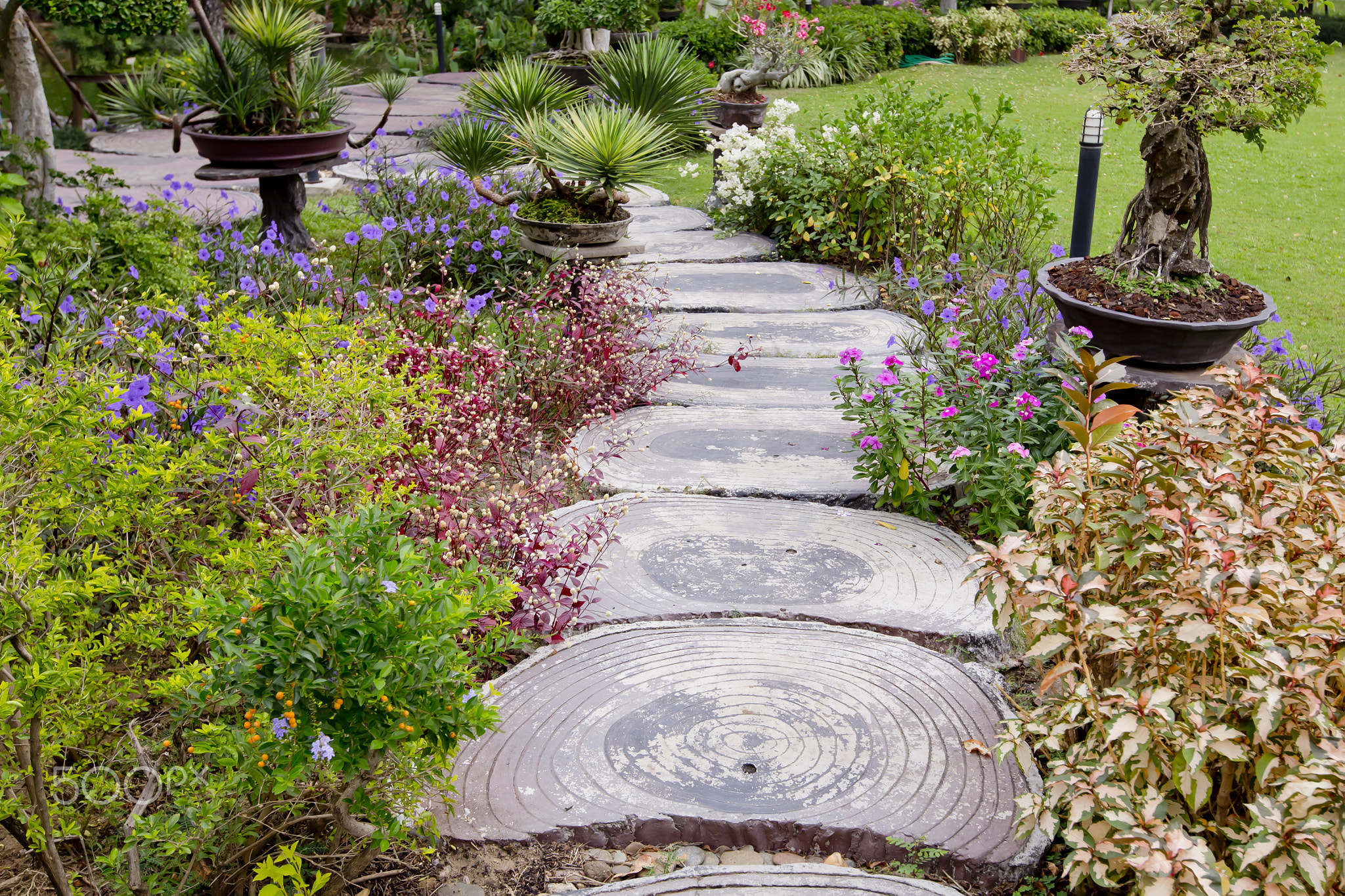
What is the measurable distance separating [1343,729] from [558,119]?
14.4 feet

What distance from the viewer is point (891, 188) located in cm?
605

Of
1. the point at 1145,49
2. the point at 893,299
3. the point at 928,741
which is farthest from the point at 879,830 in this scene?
the point at 893,299

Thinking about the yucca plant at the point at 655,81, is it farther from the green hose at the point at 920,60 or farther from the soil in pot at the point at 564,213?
the green hose at the point at 920,60

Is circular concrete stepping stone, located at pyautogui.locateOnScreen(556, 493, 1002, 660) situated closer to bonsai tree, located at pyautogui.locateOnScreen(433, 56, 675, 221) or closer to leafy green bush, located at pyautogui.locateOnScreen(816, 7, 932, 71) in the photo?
bonsai tree, located at pyautogui.locateOnScreen(433, 56, 675, 221)

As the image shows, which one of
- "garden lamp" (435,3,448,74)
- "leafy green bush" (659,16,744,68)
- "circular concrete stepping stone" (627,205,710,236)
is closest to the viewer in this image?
"circular concrete stepping stone" (627,205,710,236)

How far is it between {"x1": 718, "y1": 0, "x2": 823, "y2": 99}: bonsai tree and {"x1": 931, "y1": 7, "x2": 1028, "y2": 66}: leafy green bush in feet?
15.9

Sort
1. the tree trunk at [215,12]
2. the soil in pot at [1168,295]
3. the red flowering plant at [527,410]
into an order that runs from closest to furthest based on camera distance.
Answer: the red flowering plant at [527,410] → the soil in pot at [1168,295] → the tree trunk at [215,12]

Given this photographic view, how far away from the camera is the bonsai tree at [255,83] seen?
5398 mm

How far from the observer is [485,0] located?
60.4 feet

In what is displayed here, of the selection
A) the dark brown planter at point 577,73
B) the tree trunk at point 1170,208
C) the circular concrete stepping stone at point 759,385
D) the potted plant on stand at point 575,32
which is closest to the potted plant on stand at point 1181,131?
the tree trunk at point 1170,208

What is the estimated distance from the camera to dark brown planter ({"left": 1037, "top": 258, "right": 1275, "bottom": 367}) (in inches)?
136

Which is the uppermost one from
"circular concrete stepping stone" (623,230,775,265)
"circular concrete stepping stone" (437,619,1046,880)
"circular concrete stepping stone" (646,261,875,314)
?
"circular concrete stepping stone" (623,230,775,265)

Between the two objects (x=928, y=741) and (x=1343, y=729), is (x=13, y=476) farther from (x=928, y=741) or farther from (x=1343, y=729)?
(x=1343, y=729)

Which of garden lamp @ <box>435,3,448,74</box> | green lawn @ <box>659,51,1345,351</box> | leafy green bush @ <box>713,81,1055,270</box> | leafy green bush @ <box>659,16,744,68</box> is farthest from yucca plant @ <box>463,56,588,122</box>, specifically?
garden lamp @ <box>435,3,448,74</box>
